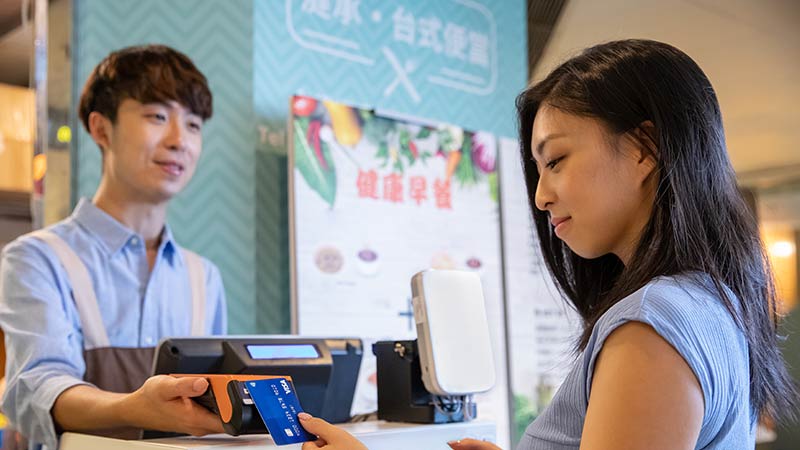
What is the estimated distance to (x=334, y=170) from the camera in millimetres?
3070

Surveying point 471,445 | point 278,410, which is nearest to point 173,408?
point 278,410

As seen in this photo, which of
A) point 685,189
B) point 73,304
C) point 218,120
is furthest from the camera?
point 218,120

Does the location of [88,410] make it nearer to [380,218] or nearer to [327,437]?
[327,437]

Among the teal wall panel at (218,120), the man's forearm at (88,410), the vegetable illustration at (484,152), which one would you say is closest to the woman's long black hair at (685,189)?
the man's forearm at (88,410)

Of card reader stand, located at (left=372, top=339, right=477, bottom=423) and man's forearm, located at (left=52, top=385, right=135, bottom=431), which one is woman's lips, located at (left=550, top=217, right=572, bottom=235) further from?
man's forearm, located at (left=52, top=385, right=135, bottom=431)

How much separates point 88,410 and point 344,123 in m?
1.67

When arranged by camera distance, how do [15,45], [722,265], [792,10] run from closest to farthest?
1. [722,265]
2. [15,45]
3. [792,10]

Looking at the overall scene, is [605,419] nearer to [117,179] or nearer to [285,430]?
[285,430]

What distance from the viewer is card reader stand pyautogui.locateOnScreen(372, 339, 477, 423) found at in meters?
1.58

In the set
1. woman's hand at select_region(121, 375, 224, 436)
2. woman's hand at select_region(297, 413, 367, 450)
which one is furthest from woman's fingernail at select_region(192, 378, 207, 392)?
woman's hand at select_region(297, 413, 367, 450)

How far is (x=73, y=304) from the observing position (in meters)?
2.01

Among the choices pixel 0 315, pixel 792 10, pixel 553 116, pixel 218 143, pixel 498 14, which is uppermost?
pixel 792 10

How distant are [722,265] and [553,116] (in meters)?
0.31

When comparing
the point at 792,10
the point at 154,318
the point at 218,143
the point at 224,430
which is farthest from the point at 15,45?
the point at 792,10
